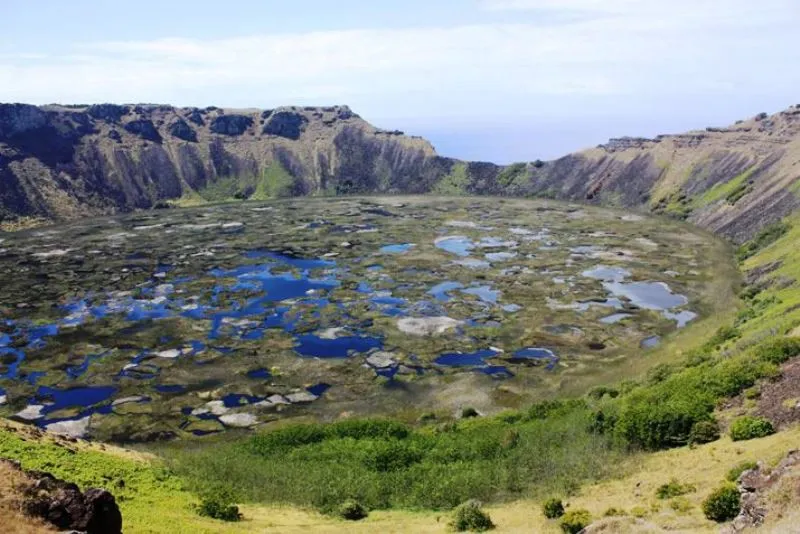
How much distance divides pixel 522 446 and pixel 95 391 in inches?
2145

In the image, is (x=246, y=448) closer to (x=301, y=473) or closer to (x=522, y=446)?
(x=301, y=473)

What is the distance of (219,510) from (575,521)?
1997 centimetres

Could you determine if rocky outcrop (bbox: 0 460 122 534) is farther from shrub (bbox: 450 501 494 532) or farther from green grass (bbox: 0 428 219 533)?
shrub (bbox: 450 501 494 532)

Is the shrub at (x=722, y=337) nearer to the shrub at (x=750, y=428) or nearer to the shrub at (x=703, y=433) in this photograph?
the shrub at (x=703, y=433)

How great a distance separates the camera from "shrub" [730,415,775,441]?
129ft

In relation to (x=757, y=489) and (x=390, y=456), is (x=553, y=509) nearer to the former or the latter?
(x=757, y=489)

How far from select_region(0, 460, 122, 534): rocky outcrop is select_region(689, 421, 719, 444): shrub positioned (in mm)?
35960

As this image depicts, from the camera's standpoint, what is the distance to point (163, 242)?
574ft

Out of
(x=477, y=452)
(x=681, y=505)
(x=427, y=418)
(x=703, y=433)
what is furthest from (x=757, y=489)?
(x=427, y=418)

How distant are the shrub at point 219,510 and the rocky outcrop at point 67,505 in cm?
785

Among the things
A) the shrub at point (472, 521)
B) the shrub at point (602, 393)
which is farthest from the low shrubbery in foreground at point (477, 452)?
the shrub at point (472, 521)

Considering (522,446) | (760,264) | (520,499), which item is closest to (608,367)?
(522,446)

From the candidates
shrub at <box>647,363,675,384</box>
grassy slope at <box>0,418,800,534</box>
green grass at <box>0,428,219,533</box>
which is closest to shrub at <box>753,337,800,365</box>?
shrub at <box>647,363,675,384</box>

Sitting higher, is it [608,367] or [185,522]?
[185,522]
